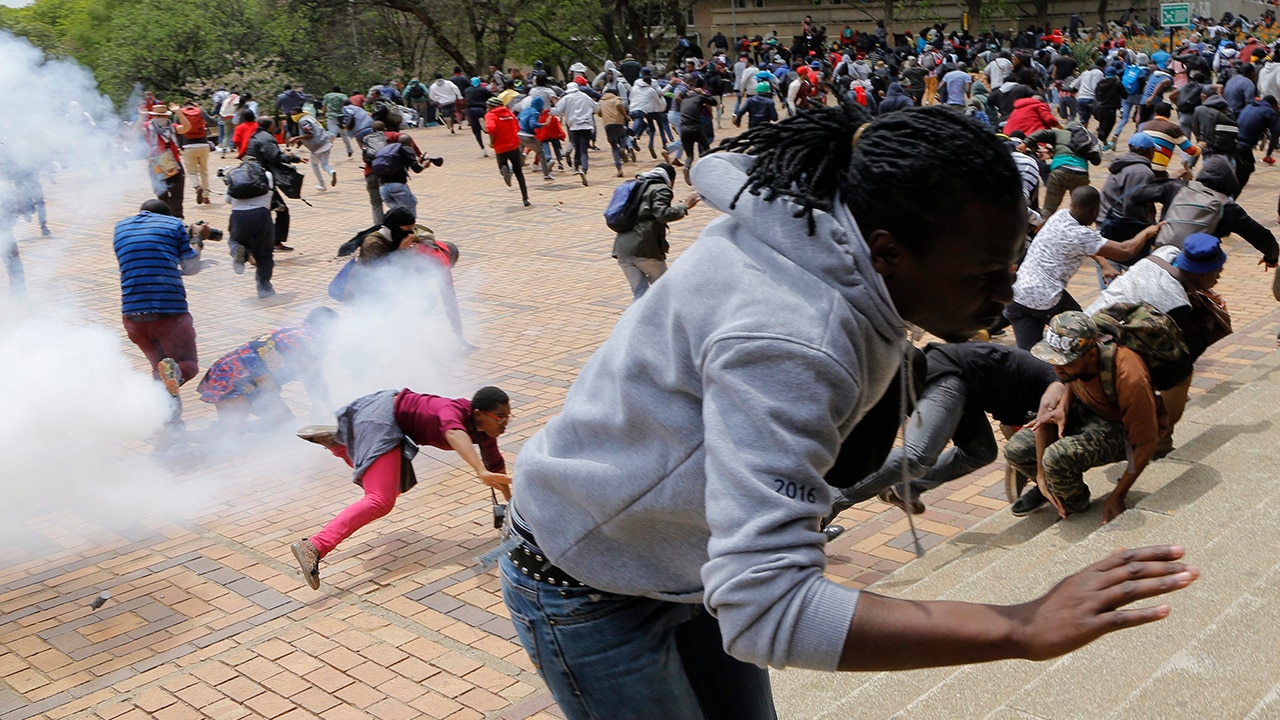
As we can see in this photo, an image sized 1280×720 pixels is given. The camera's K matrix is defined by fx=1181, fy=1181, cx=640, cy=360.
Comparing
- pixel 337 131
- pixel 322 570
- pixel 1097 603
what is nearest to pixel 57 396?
pixel 322 570

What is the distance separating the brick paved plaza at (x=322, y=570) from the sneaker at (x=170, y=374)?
13.9 inches

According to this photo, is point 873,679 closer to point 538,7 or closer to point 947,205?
point 947,205

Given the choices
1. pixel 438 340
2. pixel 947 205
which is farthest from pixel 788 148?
pixel 438 340

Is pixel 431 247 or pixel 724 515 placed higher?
pixel 724 515

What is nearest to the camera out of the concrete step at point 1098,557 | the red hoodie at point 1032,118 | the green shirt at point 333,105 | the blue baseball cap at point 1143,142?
the concrete step at point 1098,557

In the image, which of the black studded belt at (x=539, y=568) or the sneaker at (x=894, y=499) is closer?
the black studded belt at (x=539, y=568)

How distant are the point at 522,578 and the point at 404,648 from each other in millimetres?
3139

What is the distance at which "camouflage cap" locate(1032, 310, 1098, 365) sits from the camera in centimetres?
506

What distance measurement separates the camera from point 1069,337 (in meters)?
5.05

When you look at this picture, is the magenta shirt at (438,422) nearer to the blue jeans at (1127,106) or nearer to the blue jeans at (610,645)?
the blue jeans at (610,645)

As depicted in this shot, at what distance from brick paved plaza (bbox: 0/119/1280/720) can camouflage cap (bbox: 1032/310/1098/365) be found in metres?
1.05

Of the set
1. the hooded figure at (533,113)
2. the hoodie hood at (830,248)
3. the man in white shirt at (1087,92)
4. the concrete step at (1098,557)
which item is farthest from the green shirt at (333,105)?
the hoodie hood at (830,248)

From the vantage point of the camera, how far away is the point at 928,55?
31.0 meters

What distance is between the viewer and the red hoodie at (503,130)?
16828 mm
